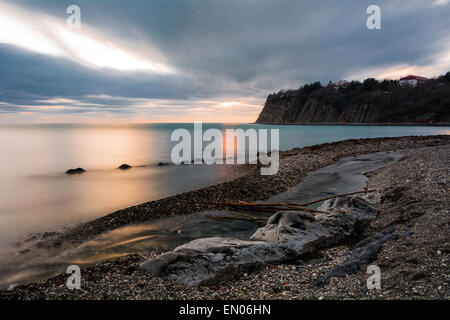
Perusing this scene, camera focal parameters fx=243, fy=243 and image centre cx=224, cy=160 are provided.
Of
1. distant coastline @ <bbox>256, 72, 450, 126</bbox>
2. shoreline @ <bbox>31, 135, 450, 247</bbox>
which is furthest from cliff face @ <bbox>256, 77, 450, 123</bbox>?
shoreline @ <bbox>31, 135, 450, 247</bbox>

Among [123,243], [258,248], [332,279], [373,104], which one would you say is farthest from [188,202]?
[373,104]

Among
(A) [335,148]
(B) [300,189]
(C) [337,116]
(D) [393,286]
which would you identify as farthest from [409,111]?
(D) [393,286]

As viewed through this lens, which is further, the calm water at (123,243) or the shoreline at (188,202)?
the shoreline at (188,202)

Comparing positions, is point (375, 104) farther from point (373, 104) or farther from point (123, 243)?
point (123, 243)

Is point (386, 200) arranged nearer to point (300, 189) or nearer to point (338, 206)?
point (338, 206)

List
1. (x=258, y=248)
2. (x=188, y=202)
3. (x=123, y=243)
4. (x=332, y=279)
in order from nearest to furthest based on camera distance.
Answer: (x=332, y=279), (x=258, y=248), (x=123, y=243), (x=188, y=202)

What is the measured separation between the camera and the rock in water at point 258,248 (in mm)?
5414

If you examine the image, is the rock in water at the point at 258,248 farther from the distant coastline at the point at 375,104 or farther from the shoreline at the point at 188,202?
the distant coastline at the point at 375,104

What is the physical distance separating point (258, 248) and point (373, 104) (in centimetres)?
15581

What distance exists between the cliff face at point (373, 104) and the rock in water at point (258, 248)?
14374cm

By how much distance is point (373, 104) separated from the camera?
135 m

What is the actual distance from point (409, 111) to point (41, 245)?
154625 mm

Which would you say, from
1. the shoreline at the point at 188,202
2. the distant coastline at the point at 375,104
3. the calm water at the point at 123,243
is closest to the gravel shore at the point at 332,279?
the shoreline at the point at 188,202
